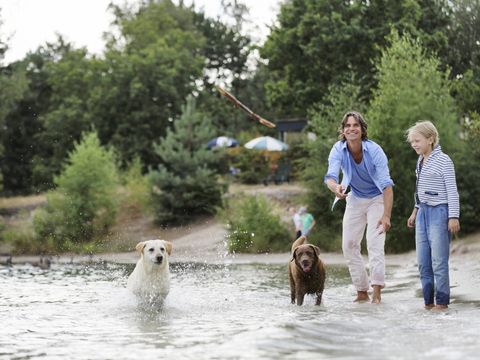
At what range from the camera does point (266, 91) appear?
5000 cm

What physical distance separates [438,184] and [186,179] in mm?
25920

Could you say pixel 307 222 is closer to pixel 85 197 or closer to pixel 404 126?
pixel 404 126

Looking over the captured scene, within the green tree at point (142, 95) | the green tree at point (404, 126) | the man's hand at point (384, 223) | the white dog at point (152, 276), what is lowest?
the white dog at point (152, 276)

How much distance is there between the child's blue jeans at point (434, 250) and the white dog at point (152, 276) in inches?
127

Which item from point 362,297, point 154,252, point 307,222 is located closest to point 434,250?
point 362,297

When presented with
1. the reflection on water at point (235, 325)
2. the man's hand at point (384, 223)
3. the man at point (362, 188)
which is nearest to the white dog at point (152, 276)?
the reflection on water at point (235, 325)

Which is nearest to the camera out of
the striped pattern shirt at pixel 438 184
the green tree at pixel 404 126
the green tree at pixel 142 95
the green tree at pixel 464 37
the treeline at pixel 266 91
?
the striped pattern shirt at pixel 438 184

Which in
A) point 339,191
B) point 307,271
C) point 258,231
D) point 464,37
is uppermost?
point 464,37

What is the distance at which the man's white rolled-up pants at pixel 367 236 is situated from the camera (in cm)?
984

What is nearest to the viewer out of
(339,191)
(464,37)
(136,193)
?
(339,191)

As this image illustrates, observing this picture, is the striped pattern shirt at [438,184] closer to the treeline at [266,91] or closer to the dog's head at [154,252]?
the dog's head at [154,252]

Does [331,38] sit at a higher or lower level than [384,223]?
higher

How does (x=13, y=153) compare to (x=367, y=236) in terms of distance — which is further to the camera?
(x=13, y=153)

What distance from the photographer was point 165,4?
67.2m
